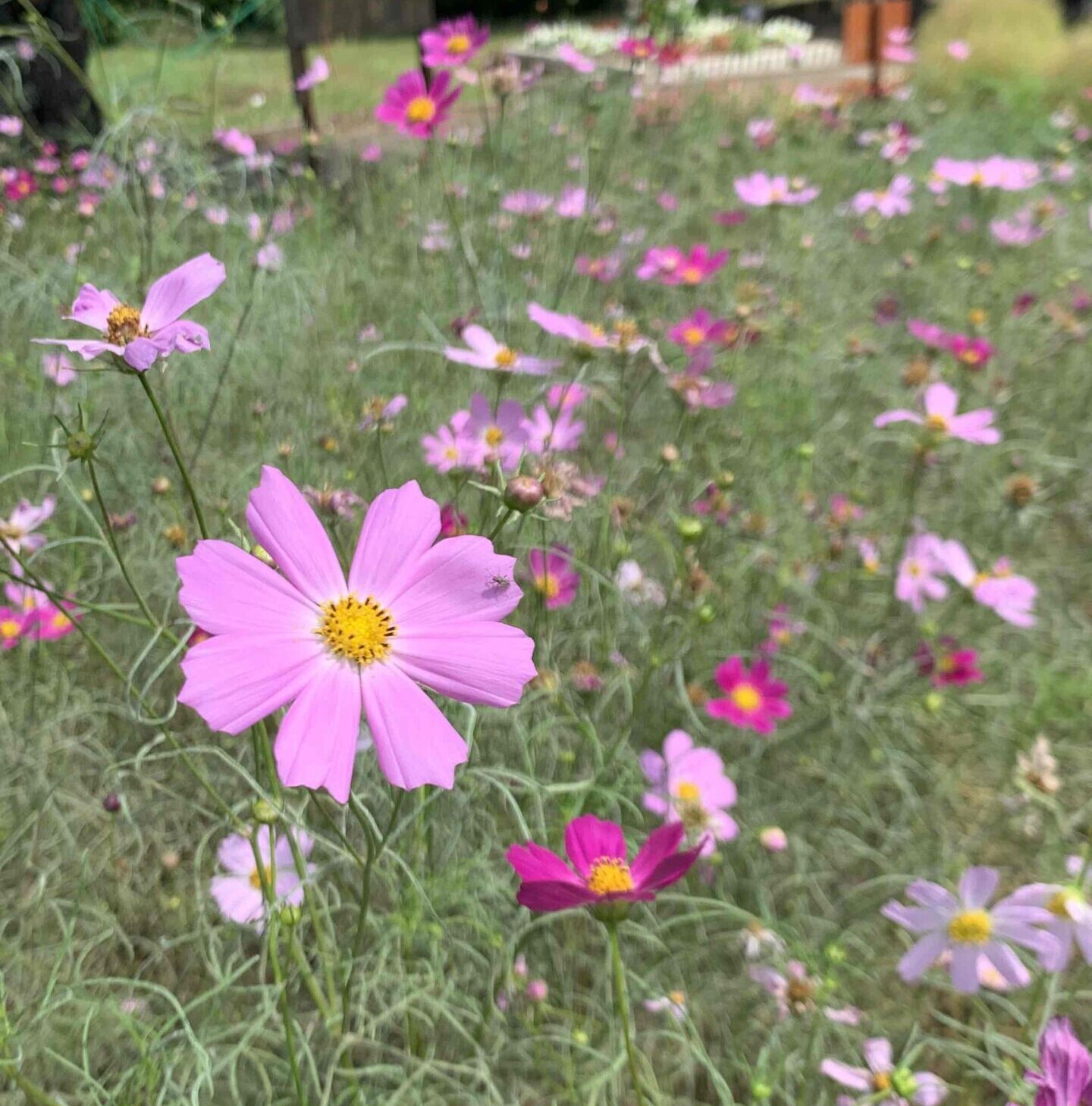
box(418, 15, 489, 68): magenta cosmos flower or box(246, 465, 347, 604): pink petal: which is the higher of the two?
box(418, 15, 489, 68): magenta cosmos flower

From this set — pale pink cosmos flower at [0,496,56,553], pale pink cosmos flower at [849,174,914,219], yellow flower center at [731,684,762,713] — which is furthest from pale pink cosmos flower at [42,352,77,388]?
pale pink cosmos flower at [849,174,914,219]

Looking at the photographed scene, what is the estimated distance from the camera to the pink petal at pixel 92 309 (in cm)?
49

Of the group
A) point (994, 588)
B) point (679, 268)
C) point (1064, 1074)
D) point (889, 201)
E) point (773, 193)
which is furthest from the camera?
point (889, 201)

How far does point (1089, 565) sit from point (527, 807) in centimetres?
113

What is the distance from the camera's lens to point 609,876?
518 mm

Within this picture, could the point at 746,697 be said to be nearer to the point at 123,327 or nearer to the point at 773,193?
the point at 123,327

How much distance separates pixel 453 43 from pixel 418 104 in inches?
4.6

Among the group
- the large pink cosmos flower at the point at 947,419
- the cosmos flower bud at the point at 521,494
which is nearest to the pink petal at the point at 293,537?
the cosmos flower bud at the point at 521,494

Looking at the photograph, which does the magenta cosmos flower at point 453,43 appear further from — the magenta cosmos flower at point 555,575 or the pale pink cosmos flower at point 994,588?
the pale pink cosmos flower at point 994,588

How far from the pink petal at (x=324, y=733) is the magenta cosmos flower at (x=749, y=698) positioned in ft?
1.75

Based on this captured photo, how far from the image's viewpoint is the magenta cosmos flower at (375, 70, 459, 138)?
0.99 m

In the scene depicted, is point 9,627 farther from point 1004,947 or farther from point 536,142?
point 536,142

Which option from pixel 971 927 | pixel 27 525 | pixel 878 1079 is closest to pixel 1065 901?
pixel 971 927

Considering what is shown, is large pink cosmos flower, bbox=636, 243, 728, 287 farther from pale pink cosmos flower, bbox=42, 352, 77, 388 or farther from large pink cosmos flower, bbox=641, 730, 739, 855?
pale pink cosmos flower, bbox=42, 352, 77, 388
